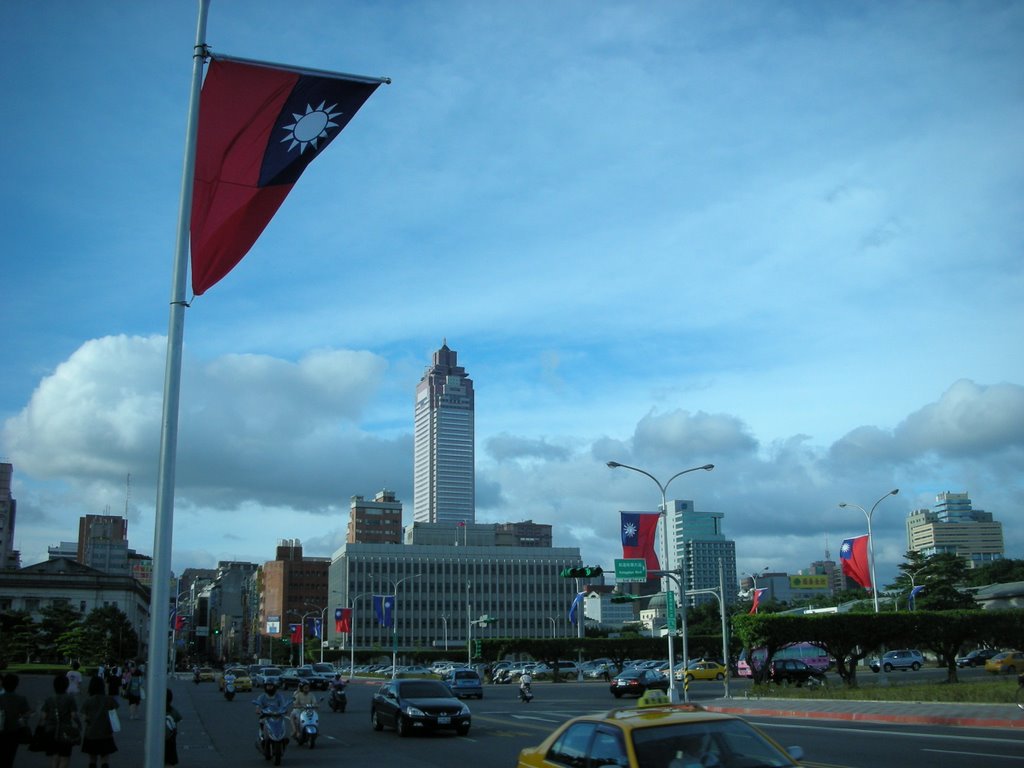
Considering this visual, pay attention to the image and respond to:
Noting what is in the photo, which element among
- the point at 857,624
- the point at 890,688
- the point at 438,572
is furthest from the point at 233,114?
the point at 438,572

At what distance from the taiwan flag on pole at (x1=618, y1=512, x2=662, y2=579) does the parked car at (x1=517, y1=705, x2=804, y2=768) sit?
31.5 meters

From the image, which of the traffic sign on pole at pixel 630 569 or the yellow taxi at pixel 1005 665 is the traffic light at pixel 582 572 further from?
the yellow taxi at pixel 1005 665

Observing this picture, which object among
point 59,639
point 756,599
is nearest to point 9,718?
point 756,599

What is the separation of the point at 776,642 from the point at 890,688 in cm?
573

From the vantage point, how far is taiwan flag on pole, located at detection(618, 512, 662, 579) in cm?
4009

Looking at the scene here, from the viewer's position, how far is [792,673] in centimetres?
5138

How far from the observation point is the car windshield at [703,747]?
7859 millimetres

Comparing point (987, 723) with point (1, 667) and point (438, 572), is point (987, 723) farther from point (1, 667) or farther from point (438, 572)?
point (438, 572)

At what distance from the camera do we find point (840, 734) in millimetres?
23531

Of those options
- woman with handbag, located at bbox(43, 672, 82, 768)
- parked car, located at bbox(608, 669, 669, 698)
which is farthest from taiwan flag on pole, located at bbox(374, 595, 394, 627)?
woman with handbag, located at bbox(43, 672, 82, 768)

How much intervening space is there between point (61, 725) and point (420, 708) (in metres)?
12.8

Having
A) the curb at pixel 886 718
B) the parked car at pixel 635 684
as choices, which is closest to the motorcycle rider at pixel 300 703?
the curb at pixel 886 718

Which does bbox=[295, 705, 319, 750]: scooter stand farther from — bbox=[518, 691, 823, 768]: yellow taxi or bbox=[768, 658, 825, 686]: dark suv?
bbox=[768, 658, 825, 686]: dark suv

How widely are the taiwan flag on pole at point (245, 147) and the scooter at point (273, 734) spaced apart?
40.0ft
